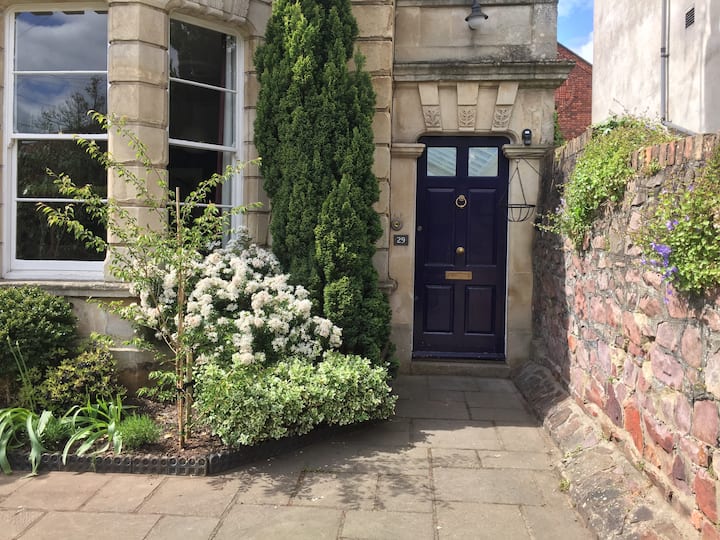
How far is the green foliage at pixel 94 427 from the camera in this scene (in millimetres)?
4082

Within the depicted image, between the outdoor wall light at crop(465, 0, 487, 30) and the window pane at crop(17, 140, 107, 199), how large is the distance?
153 inches

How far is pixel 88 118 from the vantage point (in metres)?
5.24

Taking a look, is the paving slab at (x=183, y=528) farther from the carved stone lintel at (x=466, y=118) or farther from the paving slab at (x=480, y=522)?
the carved stone lintel at (x=466, y=118)

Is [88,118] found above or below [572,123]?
below

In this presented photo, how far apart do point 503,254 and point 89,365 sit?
4.26m

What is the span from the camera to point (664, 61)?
9422mm

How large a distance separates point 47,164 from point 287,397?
3.11m

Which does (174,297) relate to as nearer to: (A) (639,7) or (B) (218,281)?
(B) (218,281)

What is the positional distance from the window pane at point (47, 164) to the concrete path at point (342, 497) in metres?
2.52

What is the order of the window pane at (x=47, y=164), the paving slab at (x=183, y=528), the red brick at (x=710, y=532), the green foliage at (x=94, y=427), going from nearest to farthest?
the red brick at (x=710, y=532), the paving slab at (x=183, y=528), the green foliage at (x=94, y=427), the window pane at (x=47, y=164)

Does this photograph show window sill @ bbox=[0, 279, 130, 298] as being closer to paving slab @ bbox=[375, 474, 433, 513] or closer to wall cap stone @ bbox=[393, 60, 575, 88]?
paving slab @ bbox=[375, 474, 433, 513]

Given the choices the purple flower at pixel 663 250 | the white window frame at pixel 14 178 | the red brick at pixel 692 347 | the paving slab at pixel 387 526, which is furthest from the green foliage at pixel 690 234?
the white window frame at pixel 14 178

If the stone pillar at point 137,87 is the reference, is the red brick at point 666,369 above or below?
below

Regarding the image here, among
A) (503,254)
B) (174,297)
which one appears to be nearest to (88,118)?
(174,297)
